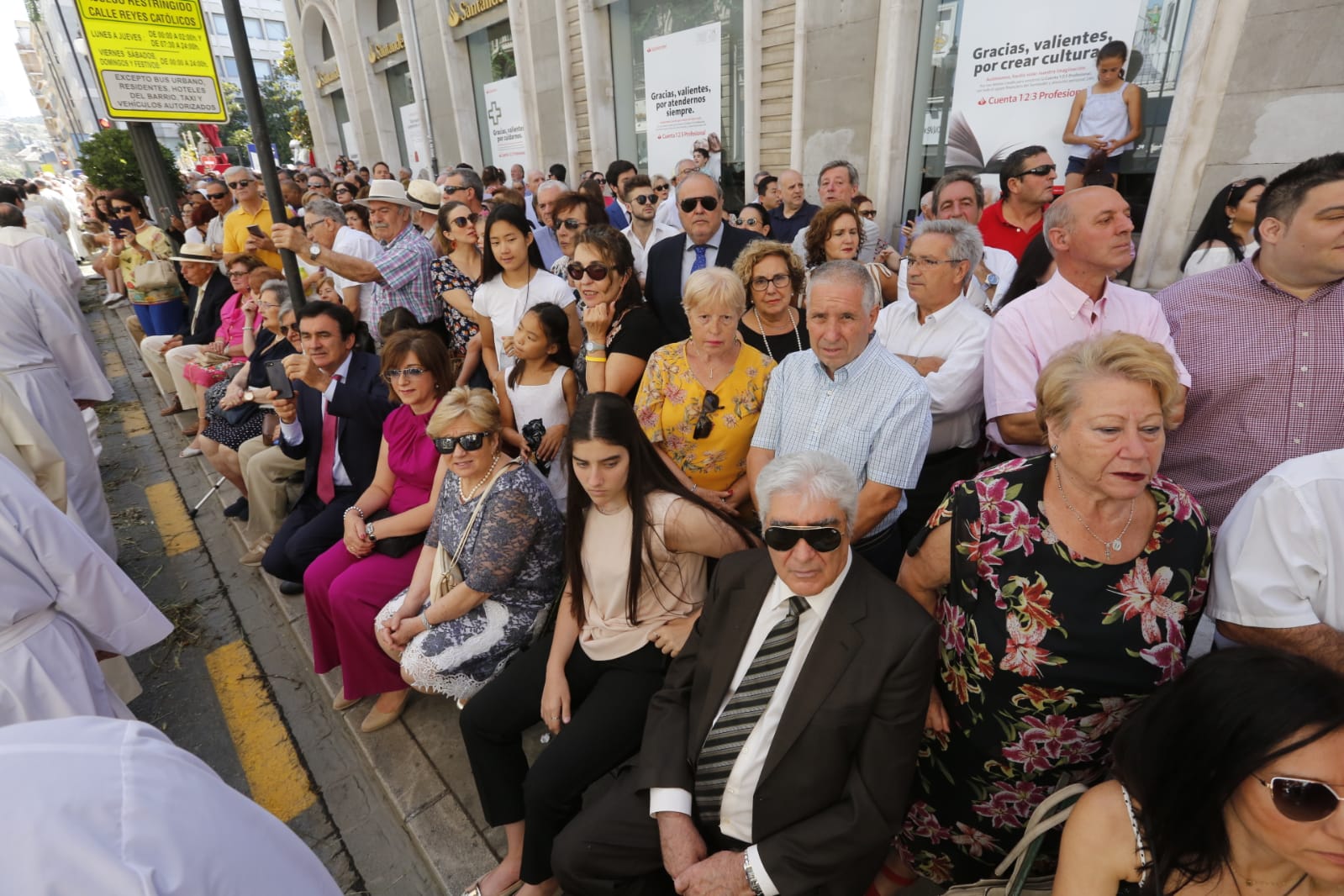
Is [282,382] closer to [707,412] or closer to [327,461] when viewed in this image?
[327,461]

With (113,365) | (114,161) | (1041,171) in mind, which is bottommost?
(113,365)

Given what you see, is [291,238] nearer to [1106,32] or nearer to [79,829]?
[79,829]

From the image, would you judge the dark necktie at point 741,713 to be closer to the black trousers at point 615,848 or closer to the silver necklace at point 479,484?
the black trousers at point 615,848

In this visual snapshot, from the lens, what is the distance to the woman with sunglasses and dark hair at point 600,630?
2.43 m

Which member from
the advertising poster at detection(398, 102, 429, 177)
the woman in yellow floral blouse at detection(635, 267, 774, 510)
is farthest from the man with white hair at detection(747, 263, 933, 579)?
the advertising poster at detection(398, 102, 429, 177)

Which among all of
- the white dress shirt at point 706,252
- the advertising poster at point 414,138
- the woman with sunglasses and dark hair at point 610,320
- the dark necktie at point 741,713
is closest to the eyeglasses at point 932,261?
the woman with sunglasses and dark hair at point 610,320

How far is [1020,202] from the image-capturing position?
4570mm

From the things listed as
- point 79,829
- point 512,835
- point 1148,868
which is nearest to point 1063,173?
point 1148,868

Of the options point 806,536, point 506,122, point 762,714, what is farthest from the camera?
point 506,122

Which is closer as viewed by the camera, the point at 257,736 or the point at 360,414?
the point at 257,736

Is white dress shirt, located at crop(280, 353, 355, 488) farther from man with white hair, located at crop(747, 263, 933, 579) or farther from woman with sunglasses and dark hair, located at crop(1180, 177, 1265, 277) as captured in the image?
woman with sunglasses and dark hair, located at crop(1180, 177, 1265, 277)

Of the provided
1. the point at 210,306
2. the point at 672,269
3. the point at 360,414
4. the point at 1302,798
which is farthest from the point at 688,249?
the point at 210,306

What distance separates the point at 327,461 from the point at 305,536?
526 millimetres

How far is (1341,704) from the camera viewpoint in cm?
122
